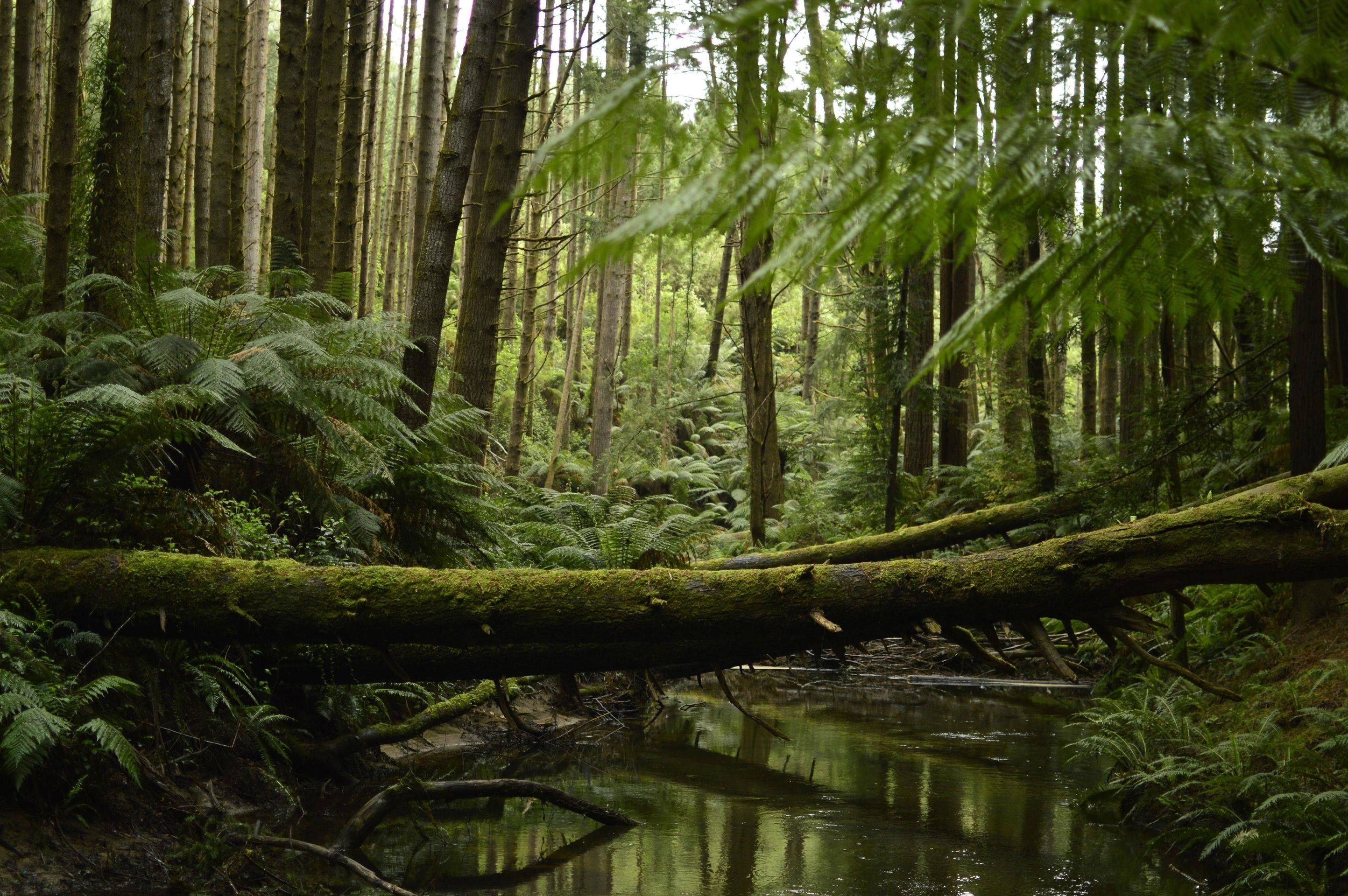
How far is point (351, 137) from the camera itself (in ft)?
36.2

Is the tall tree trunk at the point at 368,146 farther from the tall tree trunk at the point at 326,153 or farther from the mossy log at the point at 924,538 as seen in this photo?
the mossy log at the point at 924,538

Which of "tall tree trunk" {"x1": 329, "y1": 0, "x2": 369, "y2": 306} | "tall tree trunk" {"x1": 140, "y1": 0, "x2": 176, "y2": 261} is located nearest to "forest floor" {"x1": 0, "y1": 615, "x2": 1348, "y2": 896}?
"tall tree trunk" {"x1": 140, "y1": 0, "x2": 176, "y2": 261}

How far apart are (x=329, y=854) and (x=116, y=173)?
13.7 ft

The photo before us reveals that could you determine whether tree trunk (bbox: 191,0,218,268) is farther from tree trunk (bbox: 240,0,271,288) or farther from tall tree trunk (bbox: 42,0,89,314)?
tall tree trunk (bbox: 42,0,89,314)

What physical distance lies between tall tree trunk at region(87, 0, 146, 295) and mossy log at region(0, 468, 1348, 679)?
226cm

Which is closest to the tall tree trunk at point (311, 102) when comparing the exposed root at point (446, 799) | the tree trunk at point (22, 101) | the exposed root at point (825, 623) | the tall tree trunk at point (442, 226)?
the tall tree trunk at point (442, 226)

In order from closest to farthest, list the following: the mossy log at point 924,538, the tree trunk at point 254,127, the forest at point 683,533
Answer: the forest at point 683,533 < the mossy log at point 924,538 < the tree trunk at point 254,127

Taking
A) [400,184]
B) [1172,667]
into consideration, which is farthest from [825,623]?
[400,184]

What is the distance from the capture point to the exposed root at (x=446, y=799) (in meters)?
4.50

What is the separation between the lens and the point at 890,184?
1.53m

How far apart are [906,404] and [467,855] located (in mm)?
9841

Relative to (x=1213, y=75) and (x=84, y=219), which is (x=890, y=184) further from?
(x=84, y=219)

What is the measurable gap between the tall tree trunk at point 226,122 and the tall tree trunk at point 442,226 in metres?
4.46

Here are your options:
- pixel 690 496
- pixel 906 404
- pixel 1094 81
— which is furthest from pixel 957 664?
pixel 690 496
